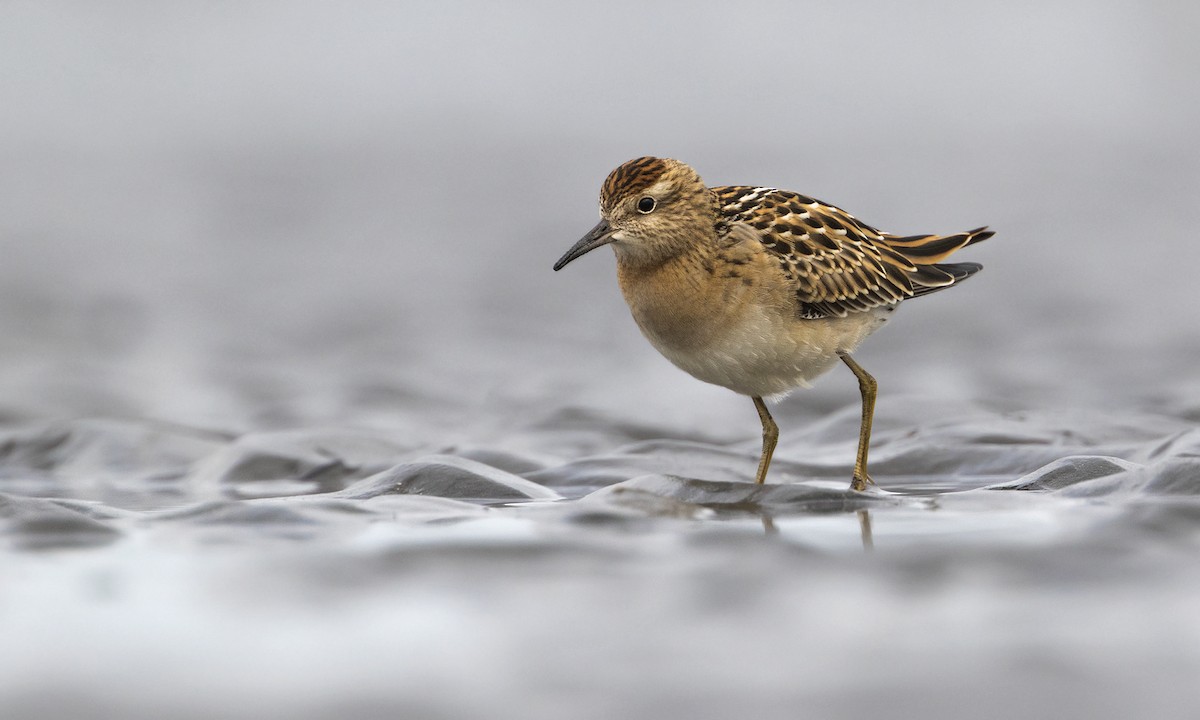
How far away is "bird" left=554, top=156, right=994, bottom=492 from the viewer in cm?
769

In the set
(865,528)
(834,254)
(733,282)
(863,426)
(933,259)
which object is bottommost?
(865,528)

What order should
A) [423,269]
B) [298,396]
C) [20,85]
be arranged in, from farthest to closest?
[20,85] < [423,269] < [298,396]

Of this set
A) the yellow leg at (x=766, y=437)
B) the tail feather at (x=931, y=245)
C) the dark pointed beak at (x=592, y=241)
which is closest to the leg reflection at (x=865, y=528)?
the yellow leg at (x=766, y=437)

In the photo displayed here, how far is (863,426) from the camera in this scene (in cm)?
820

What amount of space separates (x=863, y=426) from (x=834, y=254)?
100 cm

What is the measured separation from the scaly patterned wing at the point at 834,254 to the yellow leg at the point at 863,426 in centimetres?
35

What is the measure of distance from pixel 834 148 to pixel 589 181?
15.7 ft

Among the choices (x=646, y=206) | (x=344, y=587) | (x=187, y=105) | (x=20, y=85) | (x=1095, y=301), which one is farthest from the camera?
(x=187, y=105)

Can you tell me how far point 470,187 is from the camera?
20.3m

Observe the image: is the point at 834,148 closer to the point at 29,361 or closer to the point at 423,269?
the point at 423,269

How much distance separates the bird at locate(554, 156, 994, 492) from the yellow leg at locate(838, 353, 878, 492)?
11mm

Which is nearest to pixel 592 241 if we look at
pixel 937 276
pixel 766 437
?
pixel 766 437

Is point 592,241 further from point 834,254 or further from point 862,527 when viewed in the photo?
point 862,527

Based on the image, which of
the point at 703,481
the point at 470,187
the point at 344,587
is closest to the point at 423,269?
the point at 470,187
